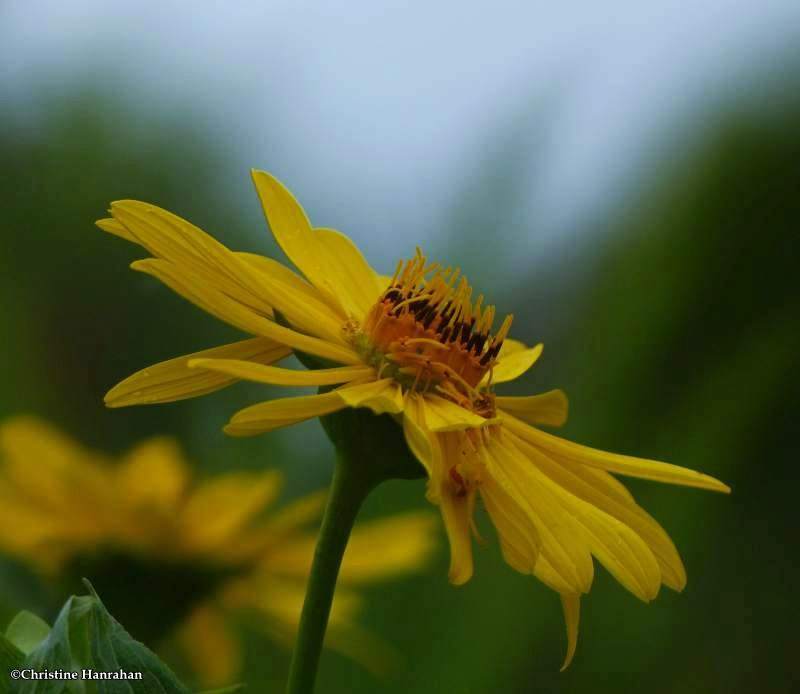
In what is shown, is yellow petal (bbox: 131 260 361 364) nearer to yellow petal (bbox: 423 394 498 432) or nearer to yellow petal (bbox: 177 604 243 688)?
yellow petal (bbox: 423 394 498 432)

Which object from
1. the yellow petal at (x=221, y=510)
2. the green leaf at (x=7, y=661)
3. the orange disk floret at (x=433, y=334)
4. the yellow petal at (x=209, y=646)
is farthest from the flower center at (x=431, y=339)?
the yellow petal at (x=209, y=646)

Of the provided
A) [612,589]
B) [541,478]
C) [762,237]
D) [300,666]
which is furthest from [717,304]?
[300,666]

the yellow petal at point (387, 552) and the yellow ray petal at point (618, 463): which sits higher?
the yellow ray petal at point (618, 463)

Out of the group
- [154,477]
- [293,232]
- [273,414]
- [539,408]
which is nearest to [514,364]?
[539,408]

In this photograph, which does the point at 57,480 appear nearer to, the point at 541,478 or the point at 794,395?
the point at 541,478

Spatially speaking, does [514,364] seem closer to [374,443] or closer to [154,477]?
[374,443]

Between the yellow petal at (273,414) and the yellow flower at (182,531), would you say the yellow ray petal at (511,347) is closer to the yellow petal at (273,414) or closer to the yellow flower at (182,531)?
the yellow flower at (182,531)
